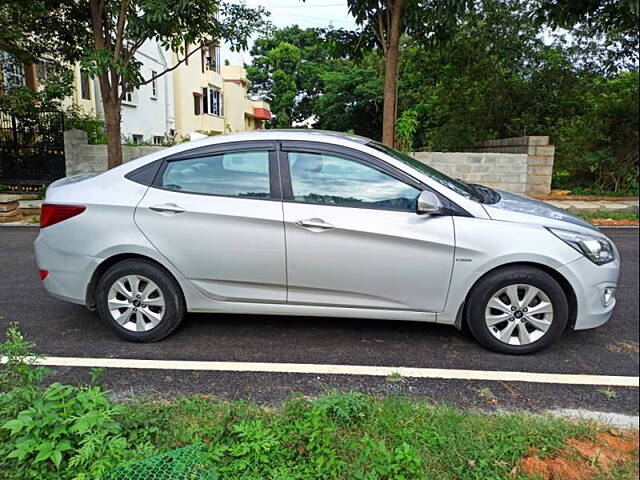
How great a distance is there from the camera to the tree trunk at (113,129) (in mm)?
9336

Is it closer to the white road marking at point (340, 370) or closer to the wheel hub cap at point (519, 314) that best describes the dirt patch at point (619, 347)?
the white road marking at point (340, 370)

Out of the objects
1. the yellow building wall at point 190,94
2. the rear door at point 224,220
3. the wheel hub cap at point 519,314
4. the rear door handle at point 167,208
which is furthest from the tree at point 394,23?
the yellow building wall at point 190,94

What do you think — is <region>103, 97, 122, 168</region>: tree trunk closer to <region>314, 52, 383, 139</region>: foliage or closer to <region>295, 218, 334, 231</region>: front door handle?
<region>295, 218, 334, 231</region>: front door handle

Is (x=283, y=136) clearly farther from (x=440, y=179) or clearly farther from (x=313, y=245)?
(x=440, y=179)

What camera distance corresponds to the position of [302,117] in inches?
1358

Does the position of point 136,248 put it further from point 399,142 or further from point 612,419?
point 399,142

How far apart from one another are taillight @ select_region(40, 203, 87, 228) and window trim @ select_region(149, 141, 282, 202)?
62 cm

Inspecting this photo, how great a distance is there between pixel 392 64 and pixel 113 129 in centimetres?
590

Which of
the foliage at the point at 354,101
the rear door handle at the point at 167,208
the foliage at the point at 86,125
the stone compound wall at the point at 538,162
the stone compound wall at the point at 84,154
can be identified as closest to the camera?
the rear door handle at the point at 167,208

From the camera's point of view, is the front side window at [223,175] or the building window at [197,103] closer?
the front side window at [223,175]

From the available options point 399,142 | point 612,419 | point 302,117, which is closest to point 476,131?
point 399,142

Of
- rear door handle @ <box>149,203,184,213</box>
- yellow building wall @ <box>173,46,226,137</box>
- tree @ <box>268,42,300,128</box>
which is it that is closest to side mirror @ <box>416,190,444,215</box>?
rear door handle @ <box>149,203,184,213</box>

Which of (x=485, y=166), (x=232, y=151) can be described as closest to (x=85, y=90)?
(x=485, y=166)

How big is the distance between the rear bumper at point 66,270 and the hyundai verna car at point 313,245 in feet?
0.04
